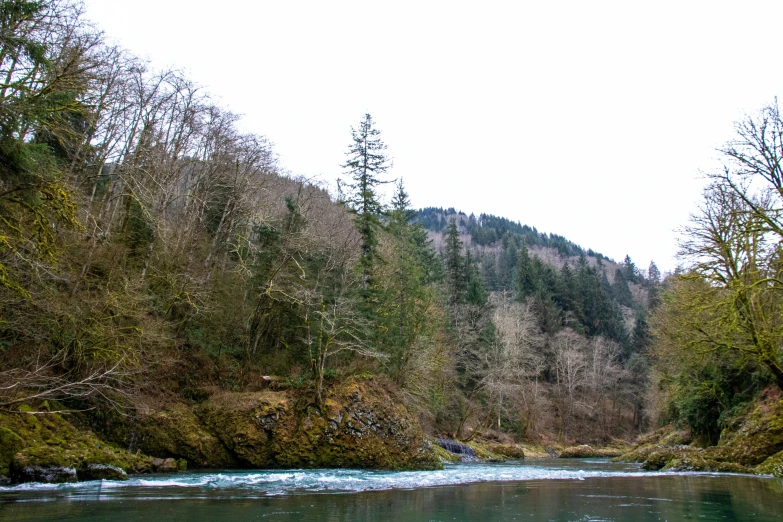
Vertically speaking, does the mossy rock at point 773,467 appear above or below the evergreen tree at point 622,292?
below

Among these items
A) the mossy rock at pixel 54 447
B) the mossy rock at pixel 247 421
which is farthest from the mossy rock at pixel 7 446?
the mossy rock at pixel 247 421

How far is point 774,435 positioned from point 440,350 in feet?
67.5

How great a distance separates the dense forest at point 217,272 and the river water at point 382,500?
343 cm

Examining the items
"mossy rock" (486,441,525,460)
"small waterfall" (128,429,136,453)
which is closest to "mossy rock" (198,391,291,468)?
"small waterfall" (128,429,136,453)

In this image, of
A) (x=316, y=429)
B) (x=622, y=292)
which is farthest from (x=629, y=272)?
(x=316, y=429)

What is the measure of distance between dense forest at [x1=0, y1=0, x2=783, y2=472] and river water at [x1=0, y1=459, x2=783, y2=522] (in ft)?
11.3

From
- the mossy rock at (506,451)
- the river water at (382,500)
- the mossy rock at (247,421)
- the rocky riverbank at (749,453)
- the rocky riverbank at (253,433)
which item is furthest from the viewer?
the mossy rock at (506,451)

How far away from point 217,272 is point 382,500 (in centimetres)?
1986

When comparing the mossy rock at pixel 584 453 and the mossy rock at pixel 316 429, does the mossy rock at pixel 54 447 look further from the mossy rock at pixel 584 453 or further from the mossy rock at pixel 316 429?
the mossy rock at pixel 584 453

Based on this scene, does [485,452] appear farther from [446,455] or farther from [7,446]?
[7,446]

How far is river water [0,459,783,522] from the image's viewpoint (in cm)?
922

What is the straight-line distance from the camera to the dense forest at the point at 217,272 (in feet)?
42.6

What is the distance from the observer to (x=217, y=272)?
94.1ft

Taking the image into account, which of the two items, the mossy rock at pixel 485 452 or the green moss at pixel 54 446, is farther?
the mossy rock at pixel 485 452
